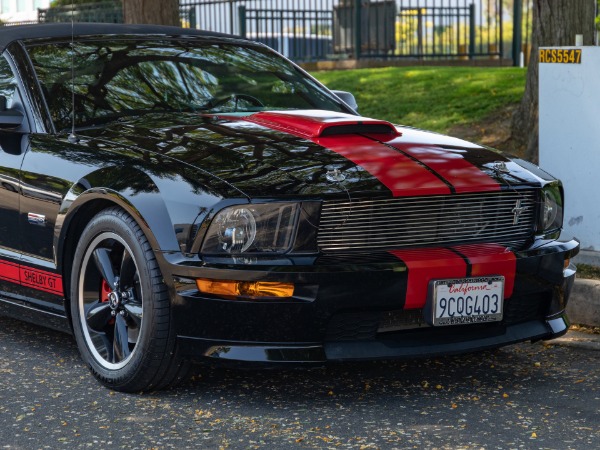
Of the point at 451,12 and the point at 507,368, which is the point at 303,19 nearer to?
the point at 451,12

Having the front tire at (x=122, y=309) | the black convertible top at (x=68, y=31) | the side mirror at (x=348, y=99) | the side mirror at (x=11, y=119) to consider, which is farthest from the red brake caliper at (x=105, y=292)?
the side mirror at (x=348, y=99)

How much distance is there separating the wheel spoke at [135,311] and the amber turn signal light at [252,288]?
1.38ft

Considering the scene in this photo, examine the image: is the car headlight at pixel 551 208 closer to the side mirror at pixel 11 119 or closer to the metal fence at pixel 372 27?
the side mirror at pixel 11 119

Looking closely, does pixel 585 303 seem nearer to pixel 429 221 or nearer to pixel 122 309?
pixel 429 221

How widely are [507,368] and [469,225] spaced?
83cm

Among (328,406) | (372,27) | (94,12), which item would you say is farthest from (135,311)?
(94,12)

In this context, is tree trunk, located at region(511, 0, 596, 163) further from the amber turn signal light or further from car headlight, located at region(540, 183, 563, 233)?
the amber turn signal light

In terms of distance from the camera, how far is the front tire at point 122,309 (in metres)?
4.50

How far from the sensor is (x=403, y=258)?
442cm

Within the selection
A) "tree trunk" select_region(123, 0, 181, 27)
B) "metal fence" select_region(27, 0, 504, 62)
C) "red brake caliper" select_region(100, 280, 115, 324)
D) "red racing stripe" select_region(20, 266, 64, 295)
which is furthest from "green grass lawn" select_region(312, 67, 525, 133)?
"red brake caliper" select_region(100, 280, 115, 324)

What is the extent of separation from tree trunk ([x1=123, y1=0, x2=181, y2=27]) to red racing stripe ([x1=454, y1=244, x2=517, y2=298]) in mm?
6131

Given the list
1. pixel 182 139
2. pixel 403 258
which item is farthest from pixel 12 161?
pixel 403 258

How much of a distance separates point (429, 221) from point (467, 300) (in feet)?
1.14

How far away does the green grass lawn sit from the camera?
470 inches
